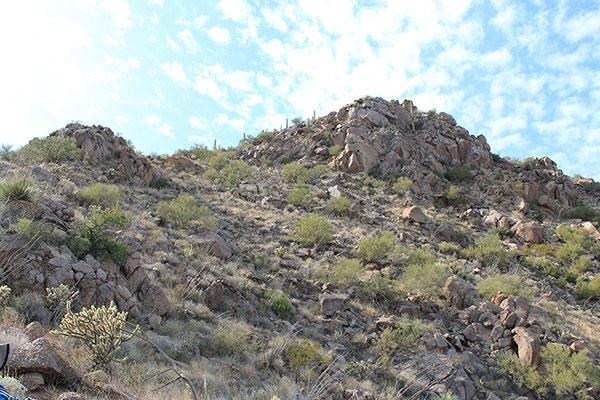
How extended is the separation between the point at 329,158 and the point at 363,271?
1848 cm

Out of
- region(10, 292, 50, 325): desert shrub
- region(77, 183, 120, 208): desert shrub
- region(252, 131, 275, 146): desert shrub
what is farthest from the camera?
region(252, 131, 275, 146): desert shrub

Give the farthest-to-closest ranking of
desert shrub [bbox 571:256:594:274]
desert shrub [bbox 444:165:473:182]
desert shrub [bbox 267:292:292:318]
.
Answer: desert shrub [bbox 444:165:473:182]
desert shrub [bbox 571:256:594:274]
desert shrub [bbox 267:292:292:318]

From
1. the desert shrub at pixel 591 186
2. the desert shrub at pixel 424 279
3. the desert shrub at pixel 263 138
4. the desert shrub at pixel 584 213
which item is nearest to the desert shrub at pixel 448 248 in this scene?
the desert shrub at pixel 424 279

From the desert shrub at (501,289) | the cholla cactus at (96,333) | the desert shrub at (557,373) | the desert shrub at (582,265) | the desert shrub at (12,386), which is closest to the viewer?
the desert shrub at (12,386)

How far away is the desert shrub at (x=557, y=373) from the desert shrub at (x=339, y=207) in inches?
457

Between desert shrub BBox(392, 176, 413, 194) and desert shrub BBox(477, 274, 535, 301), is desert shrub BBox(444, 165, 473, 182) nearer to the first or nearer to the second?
desert shrub BBox(392, 176, 413, 194)

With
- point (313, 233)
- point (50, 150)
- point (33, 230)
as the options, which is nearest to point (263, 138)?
point (50, 150)

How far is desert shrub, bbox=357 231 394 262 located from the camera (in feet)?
46.3

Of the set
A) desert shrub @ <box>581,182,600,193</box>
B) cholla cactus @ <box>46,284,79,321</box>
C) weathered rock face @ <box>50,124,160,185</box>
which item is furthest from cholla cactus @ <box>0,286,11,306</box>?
desert shrub @ <box>581,182,600,193</box>

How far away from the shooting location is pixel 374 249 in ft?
46.2

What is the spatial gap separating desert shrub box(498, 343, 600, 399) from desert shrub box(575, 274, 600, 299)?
21.6ft

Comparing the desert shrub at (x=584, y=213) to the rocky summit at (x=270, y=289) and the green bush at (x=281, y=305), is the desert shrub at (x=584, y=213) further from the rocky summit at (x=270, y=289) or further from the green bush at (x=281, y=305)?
the green bush at (x=281, y=305)

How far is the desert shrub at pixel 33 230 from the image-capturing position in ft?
21.6

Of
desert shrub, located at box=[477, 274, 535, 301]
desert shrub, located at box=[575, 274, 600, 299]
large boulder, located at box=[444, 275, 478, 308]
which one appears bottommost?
large boulder, located at box=[444, 275, 478, 308]
